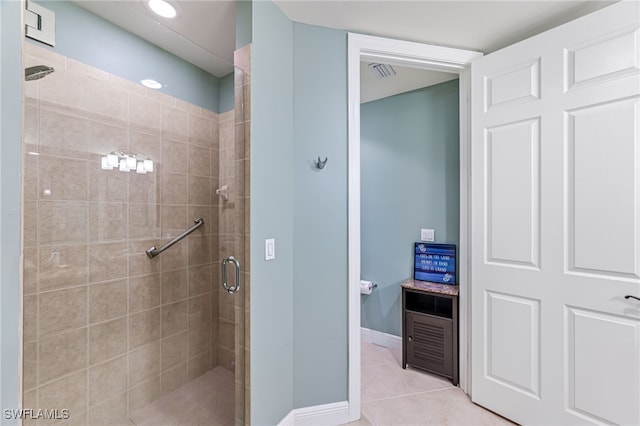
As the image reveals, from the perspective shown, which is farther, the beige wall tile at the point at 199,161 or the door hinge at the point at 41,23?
the beige wall tile at the point at 199,161

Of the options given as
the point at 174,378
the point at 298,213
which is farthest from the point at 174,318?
the point at 298,213

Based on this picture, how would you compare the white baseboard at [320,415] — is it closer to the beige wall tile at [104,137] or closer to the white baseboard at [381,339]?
the white baseboard at [381,339]

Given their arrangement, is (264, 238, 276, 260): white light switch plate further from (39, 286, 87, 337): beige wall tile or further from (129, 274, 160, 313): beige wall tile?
(39, 286, 87, 337): beige wall tile

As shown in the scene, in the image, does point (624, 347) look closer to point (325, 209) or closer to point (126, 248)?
point (325, 209)

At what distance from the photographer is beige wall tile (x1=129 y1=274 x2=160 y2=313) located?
1744 millimetres

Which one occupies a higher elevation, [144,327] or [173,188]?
[173,188]

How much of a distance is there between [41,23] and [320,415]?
8.14ft

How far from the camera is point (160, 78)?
182 cm

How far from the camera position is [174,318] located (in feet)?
6.24

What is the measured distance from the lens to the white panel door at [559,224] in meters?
1.42

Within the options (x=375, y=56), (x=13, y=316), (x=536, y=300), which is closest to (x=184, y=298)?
(x=13, y=316)

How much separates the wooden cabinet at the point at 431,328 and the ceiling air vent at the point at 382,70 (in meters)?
1.83

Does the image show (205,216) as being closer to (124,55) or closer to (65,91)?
(65,91)

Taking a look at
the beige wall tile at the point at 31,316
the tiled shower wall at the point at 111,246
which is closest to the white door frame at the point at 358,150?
the tiled shower wall at the point at 111,246
